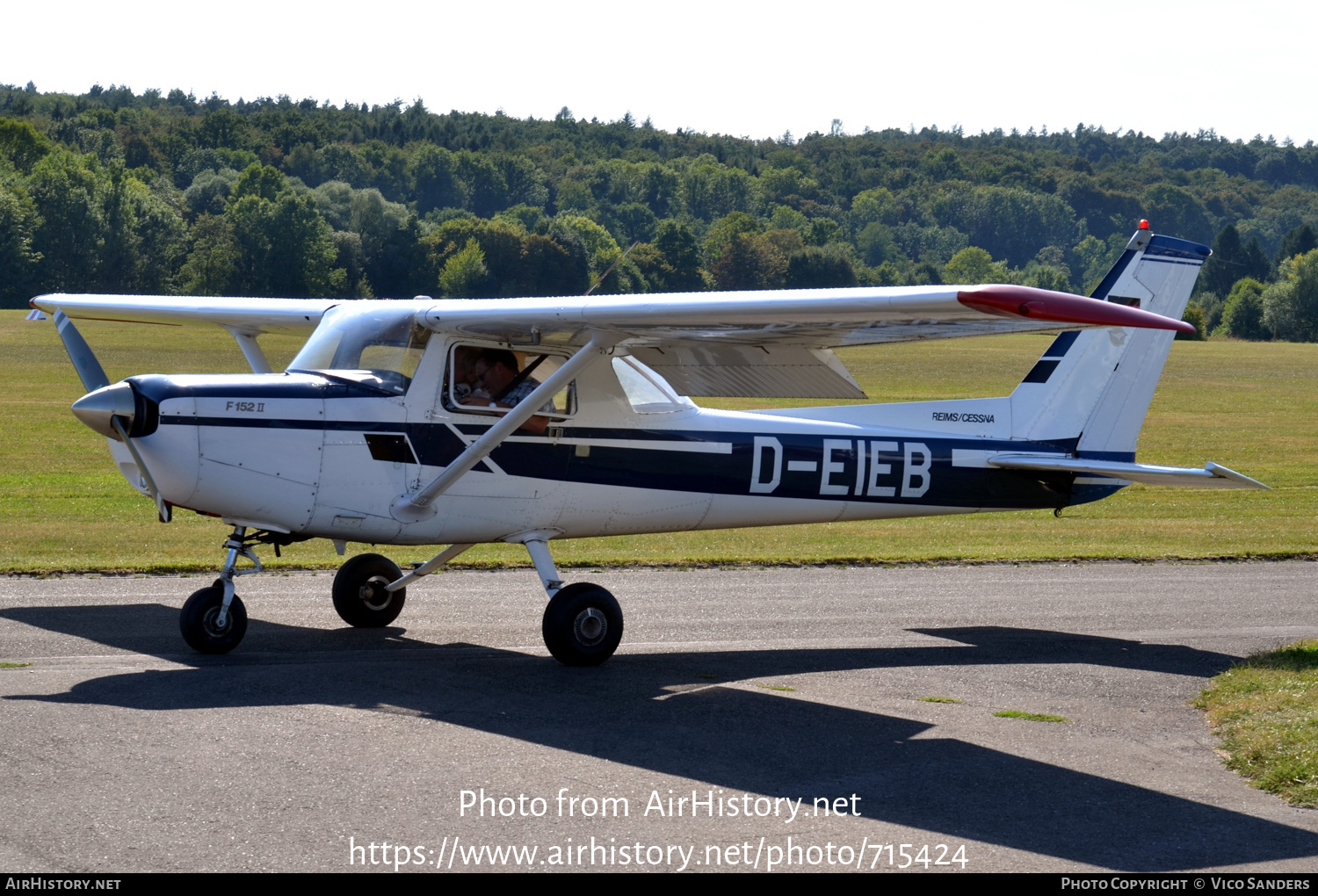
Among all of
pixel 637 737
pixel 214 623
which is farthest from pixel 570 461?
pixel 637 737

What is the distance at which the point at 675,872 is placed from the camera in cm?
552

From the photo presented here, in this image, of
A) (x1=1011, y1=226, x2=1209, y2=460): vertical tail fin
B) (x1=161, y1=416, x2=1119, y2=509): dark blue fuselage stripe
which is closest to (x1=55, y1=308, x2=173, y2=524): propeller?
(x1=161, y1=416, x2=1119, y2=509): dark blue fuselage stripe

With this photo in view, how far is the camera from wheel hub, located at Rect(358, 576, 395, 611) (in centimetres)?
1094

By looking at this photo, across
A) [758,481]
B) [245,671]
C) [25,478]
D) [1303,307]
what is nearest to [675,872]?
[245,671]

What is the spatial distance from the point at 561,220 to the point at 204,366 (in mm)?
86757

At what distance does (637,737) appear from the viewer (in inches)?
304

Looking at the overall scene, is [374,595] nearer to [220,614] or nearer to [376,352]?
[220,614]

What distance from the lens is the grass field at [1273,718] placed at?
7023mm

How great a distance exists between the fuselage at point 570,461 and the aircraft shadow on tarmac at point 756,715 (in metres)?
1.07

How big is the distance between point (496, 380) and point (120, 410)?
102 inches

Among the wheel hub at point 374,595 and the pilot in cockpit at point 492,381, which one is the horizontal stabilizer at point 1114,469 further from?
the wheel hub at point 374,595

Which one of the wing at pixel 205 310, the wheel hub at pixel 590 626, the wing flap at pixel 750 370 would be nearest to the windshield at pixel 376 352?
the wing at pixel 205 310

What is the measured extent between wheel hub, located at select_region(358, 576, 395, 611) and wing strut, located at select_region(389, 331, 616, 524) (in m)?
1.56

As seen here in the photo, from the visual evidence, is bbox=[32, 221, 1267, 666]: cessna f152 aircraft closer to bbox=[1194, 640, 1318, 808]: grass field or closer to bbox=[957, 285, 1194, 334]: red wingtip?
bbox=[957, 285, 1194, 334]: red wingtip
